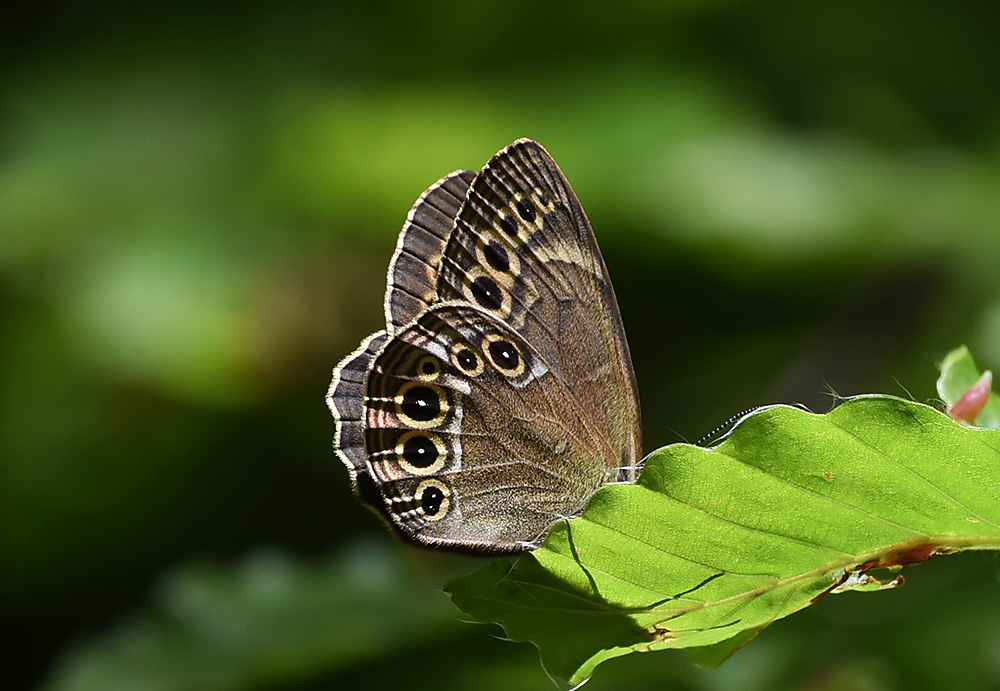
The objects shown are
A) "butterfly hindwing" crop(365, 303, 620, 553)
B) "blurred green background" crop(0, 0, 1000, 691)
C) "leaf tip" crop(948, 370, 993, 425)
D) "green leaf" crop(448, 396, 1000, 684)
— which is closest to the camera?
"green leaf" crop(448, 396, 1000, 684)

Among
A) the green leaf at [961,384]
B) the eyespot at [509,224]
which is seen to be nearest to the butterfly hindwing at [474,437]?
the eyespot at [509,224]

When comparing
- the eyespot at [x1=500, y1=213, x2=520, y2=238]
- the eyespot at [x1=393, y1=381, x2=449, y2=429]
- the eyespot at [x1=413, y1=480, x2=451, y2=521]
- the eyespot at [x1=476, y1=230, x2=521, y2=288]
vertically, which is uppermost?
the eyespot at [x1=500, y1=213, x2=520, y2=238]

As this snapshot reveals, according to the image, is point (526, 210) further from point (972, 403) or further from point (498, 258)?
point (972, 403)

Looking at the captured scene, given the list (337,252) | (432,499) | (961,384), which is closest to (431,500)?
(432,499)

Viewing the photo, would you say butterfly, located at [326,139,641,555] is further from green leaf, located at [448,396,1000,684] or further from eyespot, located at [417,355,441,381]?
green leaf, located at [448,396,1000,684]

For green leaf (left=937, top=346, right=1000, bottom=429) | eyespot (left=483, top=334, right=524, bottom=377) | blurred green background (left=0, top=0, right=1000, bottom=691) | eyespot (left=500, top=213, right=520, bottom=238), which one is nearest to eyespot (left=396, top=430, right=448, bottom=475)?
eyespot (left=483, top=334, right=524, bottom=377)

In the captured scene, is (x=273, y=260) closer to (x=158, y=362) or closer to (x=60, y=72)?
(x=158, y=362)
